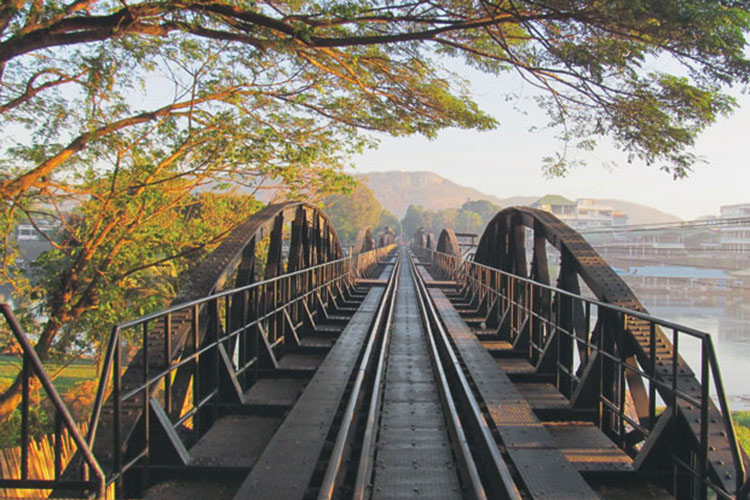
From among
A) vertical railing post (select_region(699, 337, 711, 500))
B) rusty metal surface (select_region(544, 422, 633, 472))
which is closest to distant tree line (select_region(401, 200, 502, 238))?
rusty metal surface (select_region(544, 422, 633, 472))

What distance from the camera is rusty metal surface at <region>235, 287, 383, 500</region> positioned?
3291 mm

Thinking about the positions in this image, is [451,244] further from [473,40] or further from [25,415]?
[25,415]

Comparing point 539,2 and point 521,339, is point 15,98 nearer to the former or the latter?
point 539,2

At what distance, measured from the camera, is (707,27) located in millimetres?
5953

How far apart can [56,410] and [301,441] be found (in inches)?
76.4

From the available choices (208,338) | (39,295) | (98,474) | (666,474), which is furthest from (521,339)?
(39,295)

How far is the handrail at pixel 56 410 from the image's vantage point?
2.50 metres

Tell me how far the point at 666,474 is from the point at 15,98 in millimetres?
11039

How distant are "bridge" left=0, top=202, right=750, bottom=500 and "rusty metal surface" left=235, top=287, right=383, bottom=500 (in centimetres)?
2

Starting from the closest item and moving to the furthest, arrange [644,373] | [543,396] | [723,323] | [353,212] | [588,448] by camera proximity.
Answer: [644,373] < [588,448] < [543,396] < [723,323] < [353,212]

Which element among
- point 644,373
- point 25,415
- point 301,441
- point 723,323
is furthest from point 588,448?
point 723,323

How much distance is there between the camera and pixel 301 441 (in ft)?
13.3

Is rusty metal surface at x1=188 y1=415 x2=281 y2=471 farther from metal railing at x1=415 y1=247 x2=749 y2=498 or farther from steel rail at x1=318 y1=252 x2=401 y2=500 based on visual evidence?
metal railing at x1=415 y1=247 x2=749 y2=498

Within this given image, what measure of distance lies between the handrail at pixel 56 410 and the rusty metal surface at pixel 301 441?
0.87 metres
